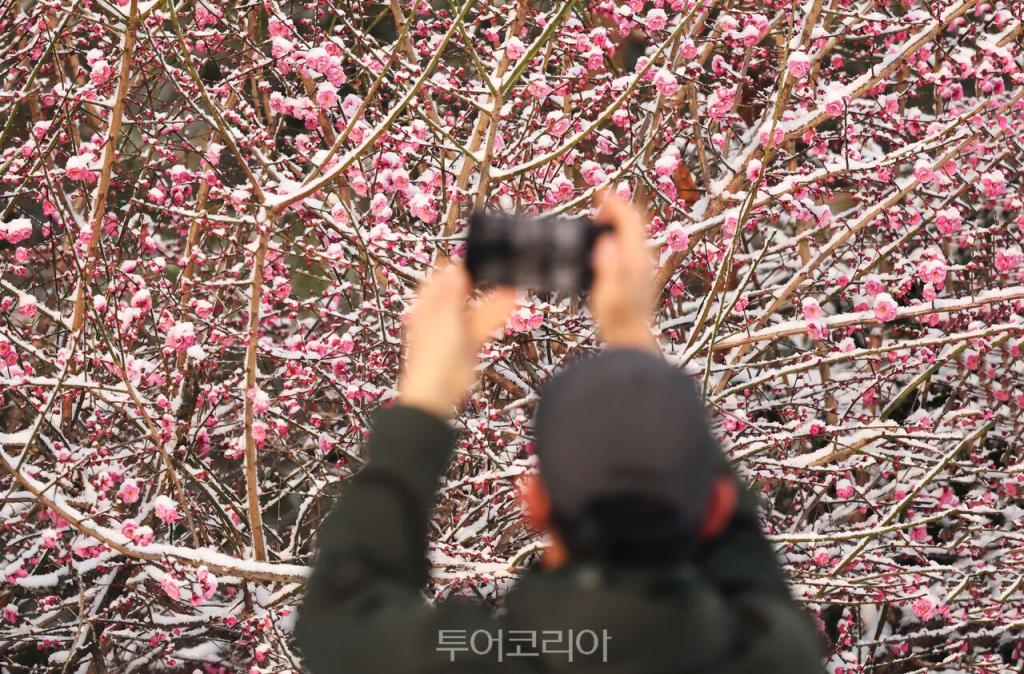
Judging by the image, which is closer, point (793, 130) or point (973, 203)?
point (793, 130)

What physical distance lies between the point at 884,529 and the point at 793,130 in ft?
6.62

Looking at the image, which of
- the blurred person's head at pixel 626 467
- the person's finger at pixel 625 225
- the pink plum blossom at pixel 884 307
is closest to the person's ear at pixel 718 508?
the blurred person's head at pixel 626 467

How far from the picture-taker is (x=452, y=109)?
238 inches

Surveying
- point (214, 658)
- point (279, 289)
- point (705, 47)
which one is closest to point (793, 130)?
point (705, 47)

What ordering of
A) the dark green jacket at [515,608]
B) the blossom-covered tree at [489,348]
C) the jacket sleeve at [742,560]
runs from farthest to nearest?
the blossom-covered tree at [489,348], the jacket sleeve at [742,560], the dark green jacket at [515,608]

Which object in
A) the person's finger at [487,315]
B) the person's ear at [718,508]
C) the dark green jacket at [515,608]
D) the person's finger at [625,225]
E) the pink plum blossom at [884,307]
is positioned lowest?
the dark green jacket at [515,608]

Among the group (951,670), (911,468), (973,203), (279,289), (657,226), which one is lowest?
(951,670)

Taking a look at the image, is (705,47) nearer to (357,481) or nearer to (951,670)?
(951,670)

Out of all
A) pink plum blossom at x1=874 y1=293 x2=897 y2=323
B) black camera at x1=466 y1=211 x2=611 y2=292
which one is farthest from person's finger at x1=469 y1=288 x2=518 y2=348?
pink plum blossom at x1=874 y1=293 x2=897 y2=323

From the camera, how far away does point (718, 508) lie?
1.08 meters

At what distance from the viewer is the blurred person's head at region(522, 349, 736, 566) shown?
1.01 metres

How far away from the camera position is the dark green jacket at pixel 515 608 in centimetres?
99

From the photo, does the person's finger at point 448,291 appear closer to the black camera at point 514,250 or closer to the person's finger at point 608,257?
the black camera at point 514,250

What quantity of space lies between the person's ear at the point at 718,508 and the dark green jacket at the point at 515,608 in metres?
0.04
